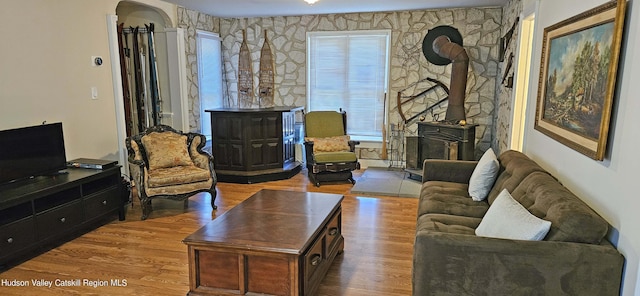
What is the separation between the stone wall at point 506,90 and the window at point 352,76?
1538 millimetres

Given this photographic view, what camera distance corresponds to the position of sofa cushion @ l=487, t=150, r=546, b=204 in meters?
2.72

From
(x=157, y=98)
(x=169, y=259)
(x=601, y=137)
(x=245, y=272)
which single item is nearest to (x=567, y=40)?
(x=601, y=137)

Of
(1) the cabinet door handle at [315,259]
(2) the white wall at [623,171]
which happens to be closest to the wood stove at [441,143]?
(2) the white wall at [623,171]

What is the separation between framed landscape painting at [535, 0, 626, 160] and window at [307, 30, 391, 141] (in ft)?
10.1

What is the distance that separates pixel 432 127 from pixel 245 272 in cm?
363

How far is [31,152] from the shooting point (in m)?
3.36

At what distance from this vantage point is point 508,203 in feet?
7.20

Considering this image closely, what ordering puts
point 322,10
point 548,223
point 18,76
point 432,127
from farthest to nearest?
point 322,10 → point 432,127 → point 18,76 → point 548,223

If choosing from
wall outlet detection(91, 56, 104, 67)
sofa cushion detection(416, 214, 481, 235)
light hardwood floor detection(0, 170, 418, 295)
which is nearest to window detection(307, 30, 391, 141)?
light hardwood floor detection(0, 170, 418, 295)

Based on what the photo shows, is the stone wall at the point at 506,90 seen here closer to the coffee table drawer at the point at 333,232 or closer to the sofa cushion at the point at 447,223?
the sofa cushion at the point at 447,223

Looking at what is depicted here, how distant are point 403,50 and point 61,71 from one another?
417 cm

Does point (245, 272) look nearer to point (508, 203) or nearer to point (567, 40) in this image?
point (508, 203)

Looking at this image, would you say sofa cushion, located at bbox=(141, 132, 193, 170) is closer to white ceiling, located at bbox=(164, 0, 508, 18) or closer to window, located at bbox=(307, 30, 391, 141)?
white ceiling, located at bbox=(164, 0, 508, 18)

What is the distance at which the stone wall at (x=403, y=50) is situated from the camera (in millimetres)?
5566
